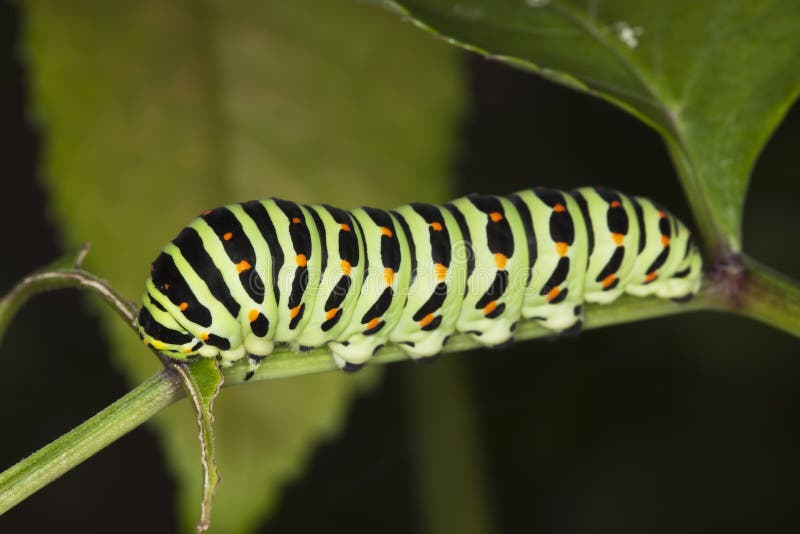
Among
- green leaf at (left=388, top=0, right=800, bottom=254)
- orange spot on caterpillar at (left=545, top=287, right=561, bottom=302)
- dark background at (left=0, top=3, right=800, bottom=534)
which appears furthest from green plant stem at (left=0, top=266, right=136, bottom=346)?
dark background at (left=0, top=3, right=800, bottom=534)

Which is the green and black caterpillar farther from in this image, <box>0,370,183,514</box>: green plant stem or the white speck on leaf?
the white speck on leaf

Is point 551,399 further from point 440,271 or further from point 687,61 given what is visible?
point 687,61

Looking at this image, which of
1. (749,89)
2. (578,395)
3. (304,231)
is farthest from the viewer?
(578,395)

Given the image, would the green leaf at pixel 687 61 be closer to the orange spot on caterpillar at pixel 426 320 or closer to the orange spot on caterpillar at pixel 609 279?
the orange spot on caterpillar at pixel 609 279

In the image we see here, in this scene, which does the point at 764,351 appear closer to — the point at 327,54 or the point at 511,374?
the point at 511,374

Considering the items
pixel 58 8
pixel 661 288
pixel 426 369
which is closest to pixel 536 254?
pixel 661 288

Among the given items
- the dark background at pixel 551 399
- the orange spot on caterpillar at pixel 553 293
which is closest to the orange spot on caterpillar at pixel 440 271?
the orange spot on caterpillar at pixel 553 293
